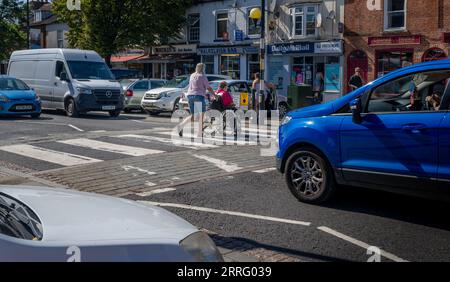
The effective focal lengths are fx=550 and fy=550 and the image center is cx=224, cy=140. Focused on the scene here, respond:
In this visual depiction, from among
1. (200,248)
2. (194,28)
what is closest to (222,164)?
(200,248)

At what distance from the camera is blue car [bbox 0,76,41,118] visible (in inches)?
711

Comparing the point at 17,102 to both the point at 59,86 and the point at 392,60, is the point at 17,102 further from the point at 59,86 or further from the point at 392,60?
the point at 392,60

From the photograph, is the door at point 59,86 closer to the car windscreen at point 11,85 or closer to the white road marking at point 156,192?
the car windscreen at point 11,85

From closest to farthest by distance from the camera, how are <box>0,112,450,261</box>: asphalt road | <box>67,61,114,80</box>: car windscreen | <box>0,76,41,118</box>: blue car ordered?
<box>0,112,450,261</box>: asphalt road, <box>0,76,41,118</box>: blue car, <box>67,61,114,80</box>: car windscreen

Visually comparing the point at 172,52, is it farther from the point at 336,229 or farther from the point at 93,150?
the point at 336,229

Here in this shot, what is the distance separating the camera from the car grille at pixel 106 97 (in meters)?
19.3

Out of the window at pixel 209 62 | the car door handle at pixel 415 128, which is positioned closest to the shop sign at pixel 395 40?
the window at pixel 209 62

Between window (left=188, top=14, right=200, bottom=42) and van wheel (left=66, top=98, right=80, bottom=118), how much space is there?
18141mm

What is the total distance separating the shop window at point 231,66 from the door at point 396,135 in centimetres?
2780

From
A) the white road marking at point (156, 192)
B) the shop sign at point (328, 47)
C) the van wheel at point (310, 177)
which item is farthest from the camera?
the shop sign at point (328, 47)

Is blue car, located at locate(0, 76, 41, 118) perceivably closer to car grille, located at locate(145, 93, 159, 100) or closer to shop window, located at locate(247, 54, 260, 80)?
car grille, located at locate(145, 93, 159, 100)

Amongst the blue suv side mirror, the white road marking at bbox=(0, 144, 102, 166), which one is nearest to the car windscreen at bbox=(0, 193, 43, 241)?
the blue suv side mirror
